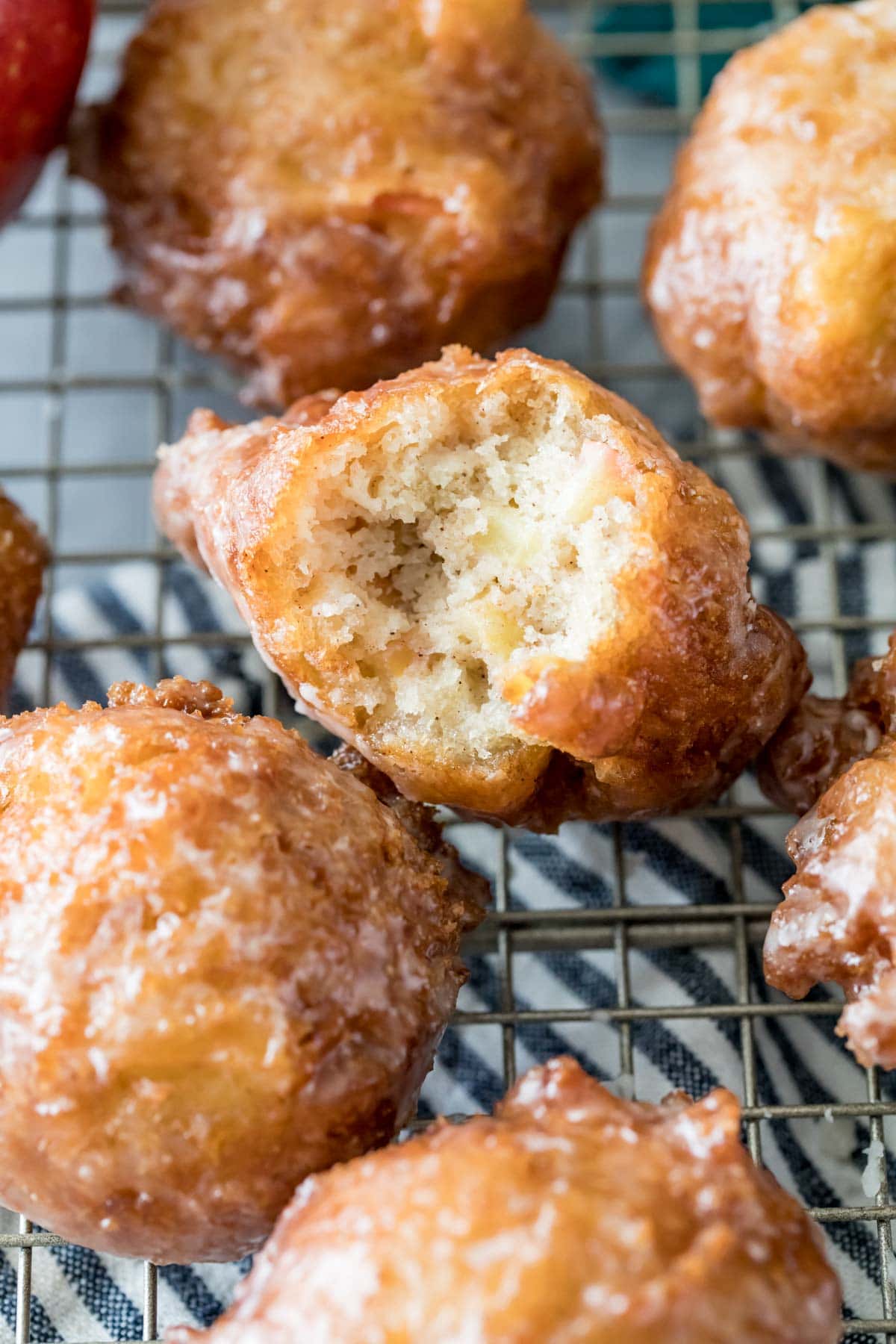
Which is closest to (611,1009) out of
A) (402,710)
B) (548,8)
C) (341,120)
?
(402,710)

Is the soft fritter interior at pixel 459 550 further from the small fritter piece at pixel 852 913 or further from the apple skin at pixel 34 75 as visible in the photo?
the apple skin at pixel 34 75

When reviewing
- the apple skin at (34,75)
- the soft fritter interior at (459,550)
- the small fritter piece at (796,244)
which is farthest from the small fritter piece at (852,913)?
the apple skin at (34,75)

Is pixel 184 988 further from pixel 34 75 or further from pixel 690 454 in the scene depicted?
pixel 34 75

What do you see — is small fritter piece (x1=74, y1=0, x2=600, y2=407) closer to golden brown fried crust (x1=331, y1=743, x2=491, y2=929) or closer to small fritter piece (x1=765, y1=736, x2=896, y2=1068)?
golden brown fried crust (x1=331, y1=743, x2=491, y2=929)

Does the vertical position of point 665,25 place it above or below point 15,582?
above

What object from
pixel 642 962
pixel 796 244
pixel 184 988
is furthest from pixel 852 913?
pixel 796 244

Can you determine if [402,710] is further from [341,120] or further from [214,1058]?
[341,120]

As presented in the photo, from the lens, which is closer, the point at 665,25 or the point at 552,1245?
the point at 552,1245
